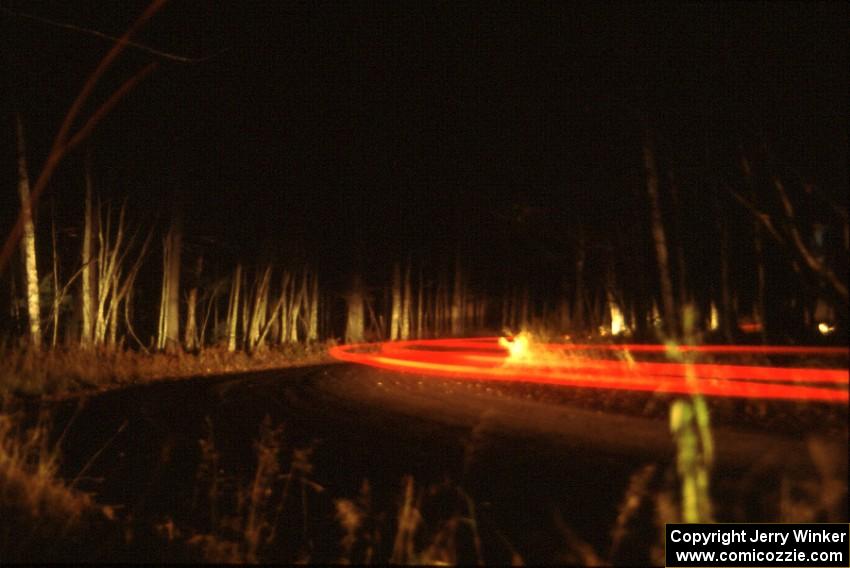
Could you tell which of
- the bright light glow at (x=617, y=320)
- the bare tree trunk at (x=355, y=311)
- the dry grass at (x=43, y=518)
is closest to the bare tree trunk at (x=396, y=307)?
the bare tree trunk at (x=355, y=311)

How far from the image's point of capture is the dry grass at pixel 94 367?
46.4 feet

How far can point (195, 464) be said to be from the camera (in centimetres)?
823

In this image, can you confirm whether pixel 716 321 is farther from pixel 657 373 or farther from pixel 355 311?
pixel 657 373

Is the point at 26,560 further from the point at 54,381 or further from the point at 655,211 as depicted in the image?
the point at 655,211

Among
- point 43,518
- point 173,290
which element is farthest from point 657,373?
point 173,290

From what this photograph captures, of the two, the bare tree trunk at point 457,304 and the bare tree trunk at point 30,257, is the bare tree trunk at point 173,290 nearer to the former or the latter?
the bare tree trunk at point 30,257

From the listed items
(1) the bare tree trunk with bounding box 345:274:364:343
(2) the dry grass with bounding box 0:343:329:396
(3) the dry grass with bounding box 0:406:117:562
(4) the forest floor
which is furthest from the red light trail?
(1) the bare tree trunk with bounding box 345:274:364:343

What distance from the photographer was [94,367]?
1675 cm

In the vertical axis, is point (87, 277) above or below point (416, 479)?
above

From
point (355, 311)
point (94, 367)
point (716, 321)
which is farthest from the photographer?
point (716, 321)

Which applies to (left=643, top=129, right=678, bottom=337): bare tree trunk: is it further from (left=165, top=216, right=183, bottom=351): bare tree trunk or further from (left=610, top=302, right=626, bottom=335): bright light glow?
(left=610, top=302, right=626, bottom=335): bright light glow

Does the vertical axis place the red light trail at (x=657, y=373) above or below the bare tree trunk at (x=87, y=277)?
below

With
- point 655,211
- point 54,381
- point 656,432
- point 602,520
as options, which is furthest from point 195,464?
point 655,211

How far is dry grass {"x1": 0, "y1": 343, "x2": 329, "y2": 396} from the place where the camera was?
14133mm
